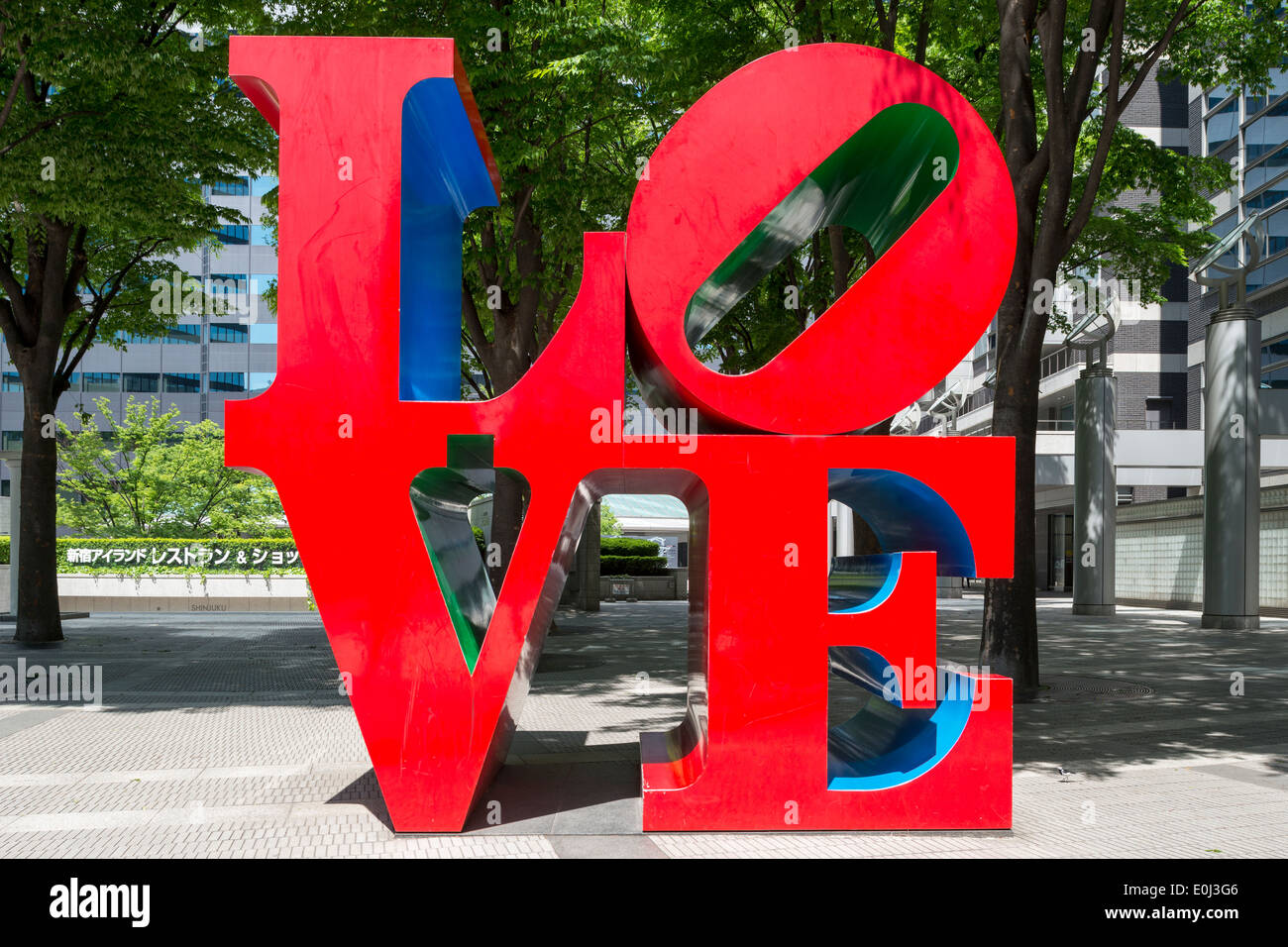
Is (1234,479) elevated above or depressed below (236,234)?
below

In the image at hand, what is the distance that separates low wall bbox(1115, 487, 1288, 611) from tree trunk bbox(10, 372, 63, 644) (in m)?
26.4

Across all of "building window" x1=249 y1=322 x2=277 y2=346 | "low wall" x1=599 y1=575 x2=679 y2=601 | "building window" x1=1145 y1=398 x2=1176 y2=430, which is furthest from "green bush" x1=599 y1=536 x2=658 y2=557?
"building window" x1=249 y1=322 x2=277 y2=346

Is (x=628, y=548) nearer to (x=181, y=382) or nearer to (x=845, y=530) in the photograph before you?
(x=845, y=530)

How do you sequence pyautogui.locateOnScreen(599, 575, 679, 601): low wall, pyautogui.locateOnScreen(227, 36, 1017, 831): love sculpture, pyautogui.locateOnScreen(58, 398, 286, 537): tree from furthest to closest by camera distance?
pyautogui.locateOnScreen(599, 575, 679, 601): low wall
pyautogui.locateOnScreen(58, 398, 286, 537): tree
pyautogui.locateOnScreen(227, 36, 1017, 831): love sculpture

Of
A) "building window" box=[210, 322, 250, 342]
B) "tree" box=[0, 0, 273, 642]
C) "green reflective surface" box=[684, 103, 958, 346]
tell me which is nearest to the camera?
"green reflective surface" box=[684, 103, 958, 346]

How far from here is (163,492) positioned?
102ft

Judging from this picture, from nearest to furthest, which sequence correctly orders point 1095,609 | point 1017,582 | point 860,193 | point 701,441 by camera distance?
point 701,441, point 860,193, point 1017,582, point 1095,609

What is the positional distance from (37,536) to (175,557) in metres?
11.0

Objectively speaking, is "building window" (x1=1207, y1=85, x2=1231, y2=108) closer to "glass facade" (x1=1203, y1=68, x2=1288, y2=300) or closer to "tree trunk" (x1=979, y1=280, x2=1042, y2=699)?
"glass facade" (x1=1203, y1=68, x2=1288, y2=300)

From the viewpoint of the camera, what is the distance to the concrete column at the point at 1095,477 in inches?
1054

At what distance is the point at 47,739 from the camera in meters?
9.72

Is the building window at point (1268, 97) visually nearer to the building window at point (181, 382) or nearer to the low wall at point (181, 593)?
the low wall at point (181, 593)

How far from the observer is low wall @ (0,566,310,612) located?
26.4m

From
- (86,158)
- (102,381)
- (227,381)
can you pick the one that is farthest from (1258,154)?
(102,381)
